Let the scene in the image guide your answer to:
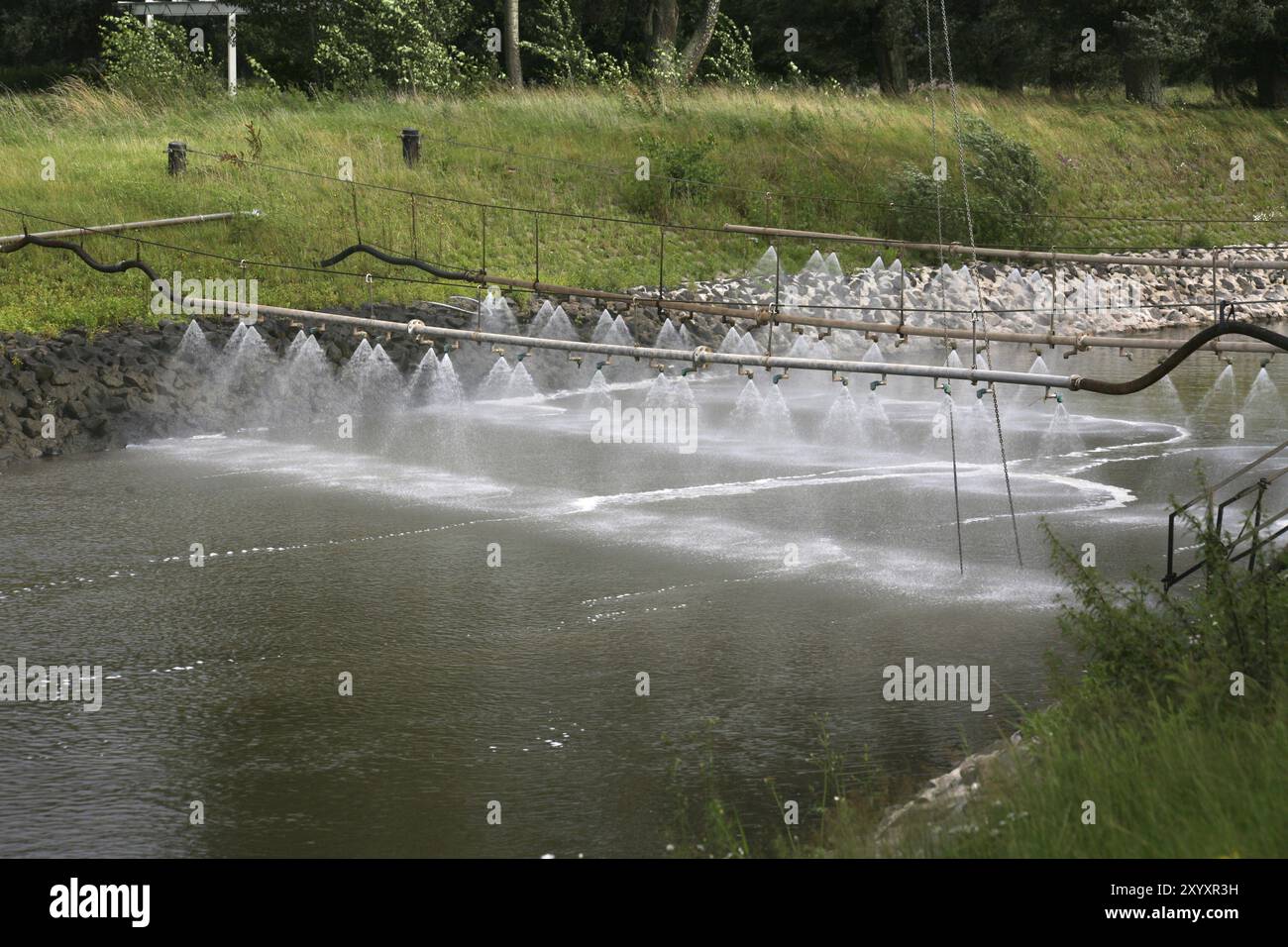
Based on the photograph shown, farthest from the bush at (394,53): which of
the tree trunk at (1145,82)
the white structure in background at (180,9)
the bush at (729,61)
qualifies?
the tree trunk at (1145,82)

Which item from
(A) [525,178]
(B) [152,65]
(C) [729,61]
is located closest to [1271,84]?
(C) [729,61]

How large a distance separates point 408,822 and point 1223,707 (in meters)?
5.12

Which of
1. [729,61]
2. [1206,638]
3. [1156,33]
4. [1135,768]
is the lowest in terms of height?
[1135,768]

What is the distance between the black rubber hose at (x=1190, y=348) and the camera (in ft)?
35.8

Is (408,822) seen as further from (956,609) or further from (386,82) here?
(386,82)

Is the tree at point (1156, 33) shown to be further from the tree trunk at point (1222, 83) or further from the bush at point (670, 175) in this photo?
the bush at point (670, 175)

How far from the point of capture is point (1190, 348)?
1216 centimetres

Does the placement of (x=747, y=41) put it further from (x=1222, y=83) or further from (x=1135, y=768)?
(x=1135, y=768)

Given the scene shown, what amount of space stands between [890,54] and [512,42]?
13.7m

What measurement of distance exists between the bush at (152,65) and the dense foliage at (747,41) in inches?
155

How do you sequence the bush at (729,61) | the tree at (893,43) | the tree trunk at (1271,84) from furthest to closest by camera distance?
the tree trunk at (1271,84) → the tree at (893,43) → the bush at (729,61)
